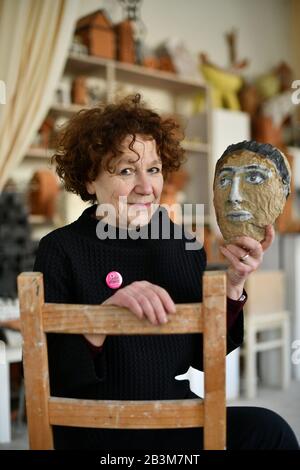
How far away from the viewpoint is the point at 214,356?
741mm

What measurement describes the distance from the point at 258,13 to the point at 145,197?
418cm

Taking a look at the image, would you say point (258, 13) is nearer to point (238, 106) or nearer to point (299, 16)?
point (299, 16)

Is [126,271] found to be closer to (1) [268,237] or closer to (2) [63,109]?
(1) [268,237]

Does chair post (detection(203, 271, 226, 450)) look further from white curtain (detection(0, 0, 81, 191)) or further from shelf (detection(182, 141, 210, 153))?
shelf (detection(182, 141, 210, 153))

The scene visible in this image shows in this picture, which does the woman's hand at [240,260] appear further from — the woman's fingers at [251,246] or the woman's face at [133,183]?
the woman's face at [133,183]

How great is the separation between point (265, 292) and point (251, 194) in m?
2.22

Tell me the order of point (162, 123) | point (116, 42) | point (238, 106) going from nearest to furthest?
point (162, 123) → point (116, 42) → point (238, 106)

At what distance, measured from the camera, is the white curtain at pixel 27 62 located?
271 cm

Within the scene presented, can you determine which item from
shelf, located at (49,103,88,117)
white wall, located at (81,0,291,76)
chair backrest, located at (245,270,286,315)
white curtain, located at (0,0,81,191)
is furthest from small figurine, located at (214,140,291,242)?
white wall, located at (81,0,291,76)

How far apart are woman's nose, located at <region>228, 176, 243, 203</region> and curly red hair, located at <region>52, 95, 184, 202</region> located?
222 millimetres

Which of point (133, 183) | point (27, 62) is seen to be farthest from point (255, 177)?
point (27, 62)

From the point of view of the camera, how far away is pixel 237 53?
4.50 metres

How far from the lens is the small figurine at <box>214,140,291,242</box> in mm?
973

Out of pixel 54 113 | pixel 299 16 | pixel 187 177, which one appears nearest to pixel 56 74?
pixel 54 113
